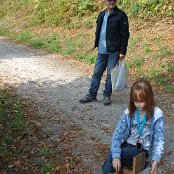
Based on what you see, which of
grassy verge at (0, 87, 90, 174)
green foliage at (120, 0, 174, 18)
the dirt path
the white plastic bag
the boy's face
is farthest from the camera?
green foliage at (120, 0, 174, 18)

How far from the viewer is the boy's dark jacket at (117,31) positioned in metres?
6.96

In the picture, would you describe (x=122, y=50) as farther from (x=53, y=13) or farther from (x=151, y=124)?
(x=53, y=13)

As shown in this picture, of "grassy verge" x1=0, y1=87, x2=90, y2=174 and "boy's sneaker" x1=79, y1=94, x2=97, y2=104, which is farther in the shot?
"boy's sneaker" x1=79, y1=94, x2=97, y2=104

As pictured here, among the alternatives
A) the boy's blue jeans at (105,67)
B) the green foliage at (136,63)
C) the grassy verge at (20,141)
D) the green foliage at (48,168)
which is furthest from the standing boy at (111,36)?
the green foliage at (136,63)

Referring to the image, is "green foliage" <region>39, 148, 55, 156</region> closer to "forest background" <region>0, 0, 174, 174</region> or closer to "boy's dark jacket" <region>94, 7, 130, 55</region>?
"forest background" <region>0, 0, 174, 174</region>

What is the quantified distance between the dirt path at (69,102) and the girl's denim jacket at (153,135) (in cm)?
144

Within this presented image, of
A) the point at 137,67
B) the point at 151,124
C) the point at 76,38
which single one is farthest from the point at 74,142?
the point at 76,38

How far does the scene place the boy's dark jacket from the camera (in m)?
6.96

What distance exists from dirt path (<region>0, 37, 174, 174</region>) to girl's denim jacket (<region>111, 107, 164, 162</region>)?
56.7 inches

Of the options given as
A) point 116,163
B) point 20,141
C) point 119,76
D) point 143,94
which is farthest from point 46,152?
point 143,94

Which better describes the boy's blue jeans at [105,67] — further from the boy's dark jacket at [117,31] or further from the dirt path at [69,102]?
the dirt path at [69,102]

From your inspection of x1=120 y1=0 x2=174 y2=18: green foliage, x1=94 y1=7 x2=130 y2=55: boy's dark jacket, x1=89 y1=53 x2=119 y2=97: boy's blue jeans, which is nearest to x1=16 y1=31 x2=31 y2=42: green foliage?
x1=120 y1=0 x2=174 y2=18: green foliage

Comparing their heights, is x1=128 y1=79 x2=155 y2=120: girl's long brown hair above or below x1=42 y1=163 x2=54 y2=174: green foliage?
above

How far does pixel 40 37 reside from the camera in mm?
15773
